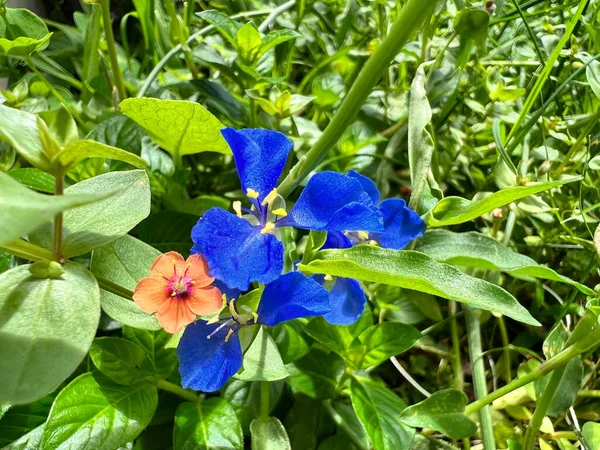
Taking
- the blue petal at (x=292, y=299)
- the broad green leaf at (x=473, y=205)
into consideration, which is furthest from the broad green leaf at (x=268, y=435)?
the broad green leaf at (x=473, y=205)

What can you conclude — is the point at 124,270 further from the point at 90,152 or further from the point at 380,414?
the point at 380,414

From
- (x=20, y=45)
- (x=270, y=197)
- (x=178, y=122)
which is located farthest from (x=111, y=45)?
(x=270, y=197)

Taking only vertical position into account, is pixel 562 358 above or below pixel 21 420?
above

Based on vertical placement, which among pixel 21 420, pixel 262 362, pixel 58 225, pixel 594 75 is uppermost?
pixel 594 75

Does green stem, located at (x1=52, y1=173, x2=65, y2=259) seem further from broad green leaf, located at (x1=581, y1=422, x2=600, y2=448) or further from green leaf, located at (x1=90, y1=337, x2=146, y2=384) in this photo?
broad green leaf, located at (x1=581, y1=422, x2=600, y2=448)

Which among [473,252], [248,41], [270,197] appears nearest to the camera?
[270,197]

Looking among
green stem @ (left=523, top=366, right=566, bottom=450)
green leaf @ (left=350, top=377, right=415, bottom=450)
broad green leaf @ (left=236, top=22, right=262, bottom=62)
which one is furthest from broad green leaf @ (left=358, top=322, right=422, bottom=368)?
broad green leaf @ (left=236, top=22, right=262, bottom=62)

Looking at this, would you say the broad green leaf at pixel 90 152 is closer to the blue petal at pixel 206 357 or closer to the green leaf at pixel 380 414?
the blue petal at pixel 206 357
